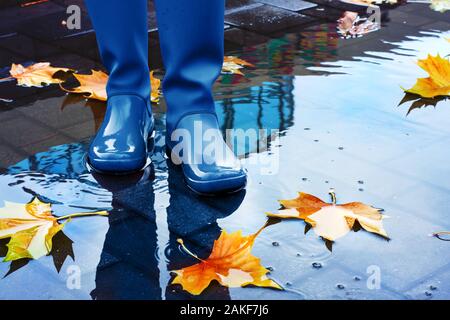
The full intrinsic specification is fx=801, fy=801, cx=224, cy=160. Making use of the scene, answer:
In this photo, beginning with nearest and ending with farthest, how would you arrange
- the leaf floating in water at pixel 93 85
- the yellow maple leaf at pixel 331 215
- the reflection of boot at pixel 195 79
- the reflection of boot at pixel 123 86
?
1. the yellow maple leaf at pixel 331 215
2. the reflection of boot at pixel 195 79
3. the reflection of boot at pixel 123 86
4. the leaf floating in water at pixel 93 85

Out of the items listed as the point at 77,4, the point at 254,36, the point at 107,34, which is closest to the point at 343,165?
the point at 107,34

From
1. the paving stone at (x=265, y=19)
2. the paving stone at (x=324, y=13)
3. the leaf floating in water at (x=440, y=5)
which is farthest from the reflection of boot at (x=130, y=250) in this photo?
the leaf floating in water at (x=440, y=5)

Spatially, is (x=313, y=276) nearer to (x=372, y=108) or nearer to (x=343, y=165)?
(x=343, y=165)

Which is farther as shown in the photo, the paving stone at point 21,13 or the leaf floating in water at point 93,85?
the paving stone at point 21,13

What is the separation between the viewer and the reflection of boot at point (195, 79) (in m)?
2.36

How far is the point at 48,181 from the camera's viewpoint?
8.05 feet

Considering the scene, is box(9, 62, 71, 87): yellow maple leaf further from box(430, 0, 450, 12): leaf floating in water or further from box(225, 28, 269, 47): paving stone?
box(430, 0, 450, 12): leaf floating in water

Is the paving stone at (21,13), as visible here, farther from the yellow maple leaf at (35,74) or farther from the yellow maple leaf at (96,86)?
the yellow maple leaf at (96,86)

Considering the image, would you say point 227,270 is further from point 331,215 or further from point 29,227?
point 29,227

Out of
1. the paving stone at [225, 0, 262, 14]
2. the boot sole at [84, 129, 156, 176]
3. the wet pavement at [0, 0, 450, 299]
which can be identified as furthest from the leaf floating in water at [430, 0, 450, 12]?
the boot sole at [84, 129, 156, 176]

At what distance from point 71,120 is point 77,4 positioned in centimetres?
149

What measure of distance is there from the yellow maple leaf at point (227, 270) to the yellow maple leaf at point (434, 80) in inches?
49.7

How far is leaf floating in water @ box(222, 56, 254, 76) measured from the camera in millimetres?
3309

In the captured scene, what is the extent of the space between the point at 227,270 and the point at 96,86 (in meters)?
1.40
